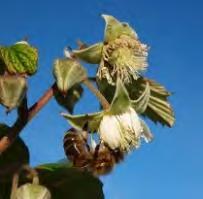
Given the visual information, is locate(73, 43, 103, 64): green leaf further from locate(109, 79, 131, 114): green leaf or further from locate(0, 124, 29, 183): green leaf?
locate(0, 124, 29, 183): green leaf

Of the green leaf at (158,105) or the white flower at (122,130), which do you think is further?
the green leaf at (158,105)

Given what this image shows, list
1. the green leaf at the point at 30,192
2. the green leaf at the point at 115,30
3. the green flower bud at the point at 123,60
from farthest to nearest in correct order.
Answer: the green leaf at the point at 115,30 < the green flower bud at the point at 123,60 < the green leaf at the point at 30,192

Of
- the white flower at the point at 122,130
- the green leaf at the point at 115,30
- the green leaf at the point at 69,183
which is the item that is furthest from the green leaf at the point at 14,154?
the green leaf at the point at 115,30

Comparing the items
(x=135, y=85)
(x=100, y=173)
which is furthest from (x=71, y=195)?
(x=135, y=85)

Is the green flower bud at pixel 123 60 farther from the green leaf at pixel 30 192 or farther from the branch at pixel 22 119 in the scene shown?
the green leaf at pixel 30 192

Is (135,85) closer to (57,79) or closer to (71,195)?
(57,79)

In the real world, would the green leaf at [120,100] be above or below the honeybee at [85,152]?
above

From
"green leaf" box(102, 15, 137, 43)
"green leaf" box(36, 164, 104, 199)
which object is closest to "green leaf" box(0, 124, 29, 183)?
"green leaf" box(36, 164, 104, 199)
